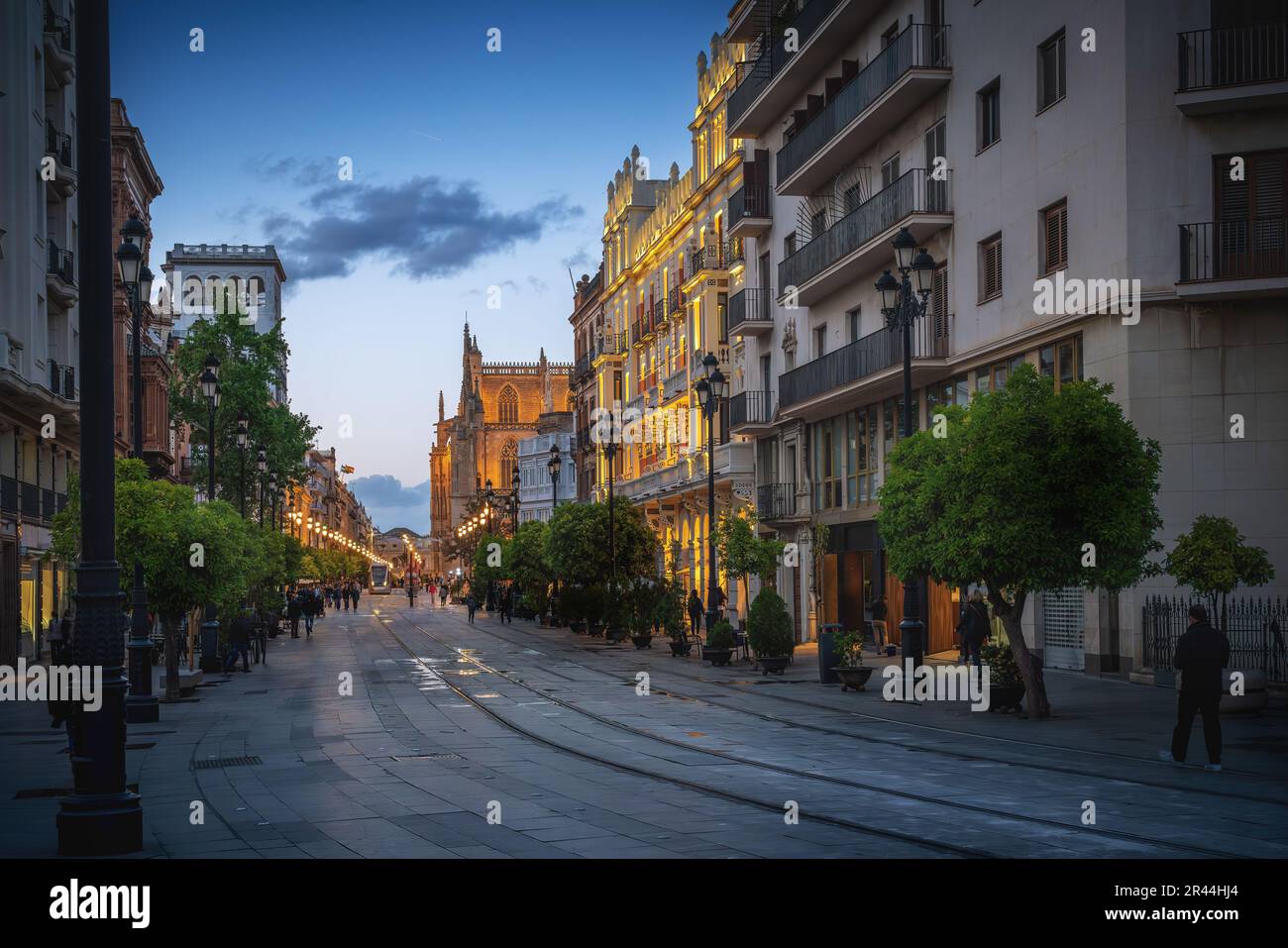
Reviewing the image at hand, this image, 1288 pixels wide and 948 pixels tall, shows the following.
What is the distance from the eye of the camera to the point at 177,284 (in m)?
142

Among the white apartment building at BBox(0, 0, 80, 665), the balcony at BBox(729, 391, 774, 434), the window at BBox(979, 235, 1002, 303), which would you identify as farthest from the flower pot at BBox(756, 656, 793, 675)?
the white apartment building at BBox(0, 0, 80, 665)

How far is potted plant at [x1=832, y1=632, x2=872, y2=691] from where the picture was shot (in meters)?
26.8

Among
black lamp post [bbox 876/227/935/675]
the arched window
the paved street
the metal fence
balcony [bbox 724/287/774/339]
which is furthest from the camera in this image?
the arched window

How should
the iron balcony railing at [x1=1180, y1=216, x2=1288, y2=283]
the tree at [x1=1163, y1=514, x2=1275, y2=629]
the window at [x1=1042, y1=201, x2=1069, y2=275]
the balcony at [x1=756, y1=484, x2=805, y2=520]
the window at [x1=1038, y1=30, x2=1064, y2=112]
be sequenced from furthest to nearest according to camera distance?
the balcony at [x1=756, y1=484, x2=805, y2=520], the window at [x1=1038, y1=30, x2=1064, y2=112], the window at [x1=1042, y1=201, x2=1069, y2=275], the iron balcony railing at [x1=1180, y1=216, x2=1288, y2=283], the tree at [x1=1163, y1=514, x2=1275, y2=629]

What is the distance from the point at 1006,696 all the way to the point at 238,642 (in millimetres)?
21309

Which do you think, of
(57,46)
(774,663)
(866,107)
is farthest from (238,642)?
(866,107)

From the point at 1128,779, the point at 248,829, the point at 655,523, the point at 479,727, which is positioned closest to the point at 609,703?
the point at 479,727

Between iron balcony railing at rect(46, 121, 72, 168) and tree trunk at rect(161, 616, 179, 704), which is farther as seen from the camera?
iron balcony railing at rect(46, 121, 72, 168)

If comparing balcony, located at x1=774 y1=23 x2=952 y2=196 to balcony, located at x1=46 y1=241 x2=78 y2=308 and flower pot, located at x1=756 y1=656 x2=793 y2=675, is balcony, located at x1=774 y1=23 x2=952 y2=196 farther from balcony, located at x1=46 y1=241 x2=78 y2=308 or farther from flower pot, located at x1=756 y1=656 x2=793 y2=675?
balcony, located at x1=46 y1=241 x2=78 y2=308

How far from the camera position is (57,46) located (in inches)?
1602

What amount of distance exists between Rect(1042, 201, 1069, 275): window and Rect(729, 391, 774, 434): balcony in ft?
60.3

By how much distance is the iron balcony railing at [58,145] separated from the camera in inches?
1622

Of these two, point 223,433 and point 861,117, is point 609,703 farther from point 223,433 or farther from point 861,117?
point 223,433
